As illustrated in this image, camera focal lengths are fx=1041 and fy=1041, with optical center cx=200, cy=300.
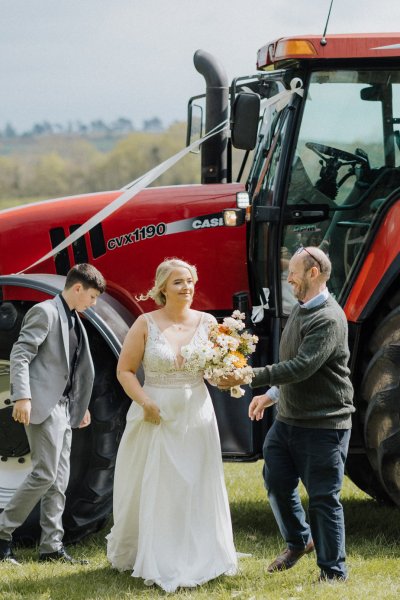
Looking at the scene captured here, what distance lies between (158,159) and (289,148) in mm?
63696

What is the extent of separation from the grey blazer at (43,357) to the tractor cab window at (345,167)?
1307 mm

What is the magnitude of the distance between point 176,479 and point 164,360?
56 cm

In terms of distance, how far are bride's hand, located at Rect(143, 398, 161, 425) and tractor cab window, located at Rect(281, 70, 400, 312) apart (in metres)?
1.29

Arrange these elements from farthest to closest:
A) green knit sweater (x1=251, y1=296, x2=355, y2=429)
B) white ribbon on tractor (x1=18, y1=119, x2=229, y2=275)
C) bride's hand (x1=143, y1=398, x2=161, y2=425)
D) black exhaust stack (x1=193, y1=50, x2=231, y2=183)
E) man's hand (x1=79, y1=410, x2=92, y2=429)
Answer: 1. black exhaust stack (x1=193, y1=50, x2=231, y2=183)
2. white ribbon on tractor (x1=18, y1=119, x2=229, y2=275)
3. man's hand (x1=79, y1=410, x2=92, y2=429)
4. bride's hand (x1=143, y1=398, x2=161, y2=425)
5. green knit sweater (x1=251, y1=296, x2=355, y2=429)

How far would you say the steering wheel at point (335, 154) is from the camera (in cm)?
560

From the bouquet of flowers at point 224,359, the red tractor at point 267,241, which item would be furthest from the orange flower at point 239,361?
the red tractor at point 267,241

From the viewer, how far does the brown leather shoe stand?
5012 mm

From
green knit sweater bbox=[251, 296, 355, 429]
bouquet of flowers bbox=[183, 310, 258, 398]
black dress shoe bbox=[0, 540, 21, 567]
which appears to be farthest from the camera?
black dress shoe bbox=[0, 540, 21, 567]

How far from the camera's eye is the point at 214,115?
6906 millimetres

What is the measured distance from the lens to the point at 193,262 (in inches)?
232

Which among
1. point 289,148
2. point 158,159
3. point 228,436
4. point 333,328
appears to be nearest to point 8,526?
point 228,436

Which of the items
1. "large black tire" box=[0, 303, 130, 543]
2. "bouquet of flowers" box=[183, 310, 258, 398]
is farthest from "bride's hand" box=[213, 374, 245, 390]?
"large black tire" box=[0, 303, 130, 543]

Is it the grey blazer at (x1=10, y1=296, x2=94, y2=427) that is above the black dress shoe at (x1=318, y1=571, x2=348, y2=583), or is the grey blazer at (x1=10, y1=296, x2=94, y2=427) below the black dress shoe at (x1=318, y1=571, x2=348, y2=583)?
above

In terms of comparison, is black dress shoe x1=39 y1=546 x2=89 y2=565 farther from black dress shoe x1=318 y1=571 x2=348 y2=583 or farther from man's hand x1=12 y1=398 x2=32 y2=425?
black dress shoe x1=318 y1=571 x2=348 y2=583
